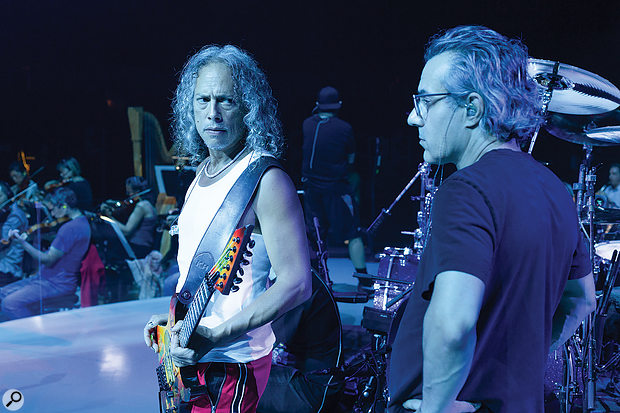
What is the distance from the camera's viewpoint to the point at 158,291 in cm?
696

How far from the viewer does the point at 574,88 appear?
3.00 meters

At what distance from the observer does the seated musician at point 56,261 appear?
18.2 ft

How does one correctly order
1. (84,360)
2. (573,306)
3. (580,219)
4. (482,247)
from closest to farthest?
(482,247) < (573,306) < (580,219) < (84,360)

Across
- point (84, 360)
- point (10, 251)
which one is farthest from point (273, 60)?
point (84, 360)

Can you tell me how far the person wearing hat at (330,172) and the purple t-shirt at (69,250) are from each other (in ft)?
8.69

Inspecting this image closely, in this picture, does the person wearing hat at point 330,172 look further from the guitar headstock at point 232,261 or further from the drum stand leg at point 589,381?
the guitar headstock at point 232,261

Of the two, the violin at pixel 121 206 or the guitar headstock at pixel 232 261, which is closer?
the guitar headstock at pixel 232 261

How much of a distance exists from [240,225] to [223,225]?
62 mm

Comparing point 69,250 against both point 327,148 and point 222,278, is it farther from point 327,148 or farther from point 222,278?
point 222,278

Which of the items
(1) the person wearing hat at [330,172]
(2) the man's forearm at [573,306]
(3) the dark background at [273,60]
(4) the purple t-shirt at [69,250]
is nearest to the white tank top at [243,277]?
(2) the man's forearm at [573,306]

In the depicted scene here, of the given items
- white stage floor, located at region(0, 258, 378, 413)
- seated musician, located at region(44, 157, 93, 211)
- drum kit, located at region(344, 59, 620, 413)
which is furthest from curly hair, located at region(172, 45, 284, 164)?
seated musician, located at region(44, 157, 93, 211)

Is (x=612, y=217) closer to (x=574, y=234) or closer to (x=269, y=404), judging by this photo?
(x=269, y=404)

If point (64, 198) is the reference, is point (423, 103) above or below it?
above

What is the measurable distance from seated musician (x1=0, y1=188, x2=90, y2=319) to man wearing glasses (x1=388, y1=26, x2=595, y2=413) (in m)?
5.23
